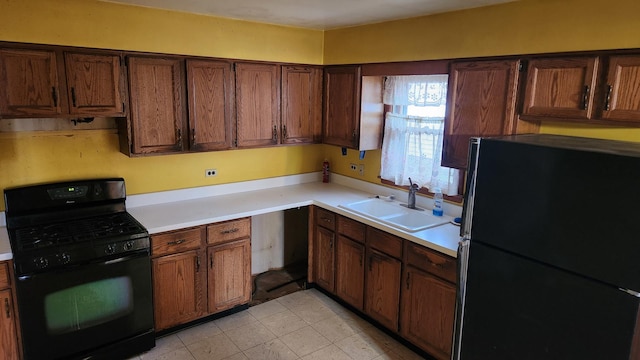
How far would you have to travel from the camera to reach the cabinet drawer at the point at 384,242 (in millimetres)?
3018

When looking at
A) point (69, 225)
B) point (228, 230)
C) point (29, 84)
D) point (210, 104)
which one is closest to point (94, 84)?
point (29, 84)

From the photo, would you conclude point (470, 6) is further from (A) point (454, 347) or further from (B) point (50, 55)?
(B) point (50, 55)

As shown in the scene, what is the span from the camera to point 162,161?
3475 mm

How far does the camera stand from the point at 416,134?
349 cm

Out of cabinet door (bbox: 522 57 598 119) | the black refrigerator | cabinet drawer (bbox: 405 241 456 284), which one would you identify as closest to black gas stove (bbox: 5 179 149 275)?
cabinet drawer (bbox: 405 241 456 284)

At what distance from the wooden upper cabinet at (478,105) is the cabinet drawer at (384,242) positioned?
66cm

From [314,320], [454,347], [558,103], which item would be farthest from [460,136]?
[314,320]

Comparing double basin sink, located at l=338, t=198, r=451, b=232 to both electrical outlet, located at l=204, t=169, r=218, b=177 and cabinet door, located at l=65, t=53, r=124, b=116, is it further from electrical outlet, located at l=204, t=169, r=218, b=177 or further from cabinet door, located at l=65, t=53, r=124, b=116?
cabinet door, located at l=65, t=53, r=124, b=116

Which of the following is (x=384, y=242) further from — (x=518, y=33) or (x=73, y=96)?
(x=73, y=96)

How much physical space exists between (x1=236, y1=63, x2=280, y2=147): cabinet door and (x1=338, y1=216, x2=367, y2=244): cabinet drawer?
0.97 metres

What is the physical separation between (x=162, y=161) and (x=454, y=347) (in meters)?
2.65

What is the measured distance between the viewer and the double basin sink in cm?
320

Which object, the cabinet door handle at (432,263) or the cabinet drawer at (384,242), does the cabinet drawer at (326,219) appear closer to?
the cabinet drawer at (384,242)

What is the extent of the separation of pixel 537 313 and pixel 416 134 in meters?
2.11
